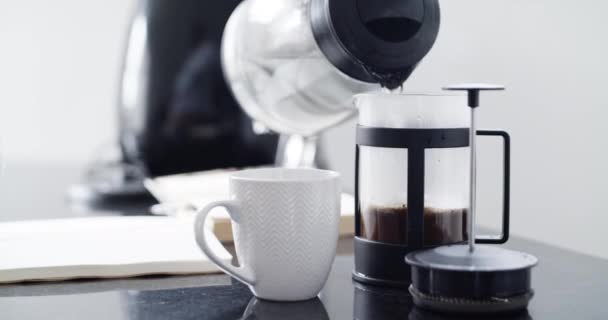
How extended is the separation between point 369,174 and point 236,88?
16.7 inches

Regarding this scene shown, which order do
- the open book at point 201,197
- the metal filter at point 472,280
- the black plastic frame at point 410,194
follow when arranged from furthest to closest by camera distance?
1. the open book at point 201,197
2. the black plastic frame at point 410,194
3. the metal filter at point 472,280

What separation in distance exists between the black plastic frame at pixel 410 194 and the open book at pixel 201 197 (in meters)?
0.25

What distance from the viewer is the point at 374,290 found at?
683 millimetres

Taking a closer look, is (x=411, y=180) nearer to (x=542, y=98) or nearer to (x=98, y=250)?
(x=98, y=250)

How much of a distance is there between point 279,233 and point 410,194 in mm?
116

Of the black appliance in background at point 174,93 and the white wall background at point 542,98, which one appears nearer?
the white wall background at point 542,98

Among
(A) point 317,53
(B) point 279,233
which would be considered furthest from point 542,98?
(B) point 279,233

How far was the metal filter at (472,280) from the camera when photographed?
22.2 inches

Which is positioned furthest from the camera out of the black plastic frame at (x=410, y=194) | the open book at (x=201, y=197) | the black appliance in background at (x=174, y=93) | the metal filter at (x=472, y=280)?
the black appliance in background at (x=174, y=93)

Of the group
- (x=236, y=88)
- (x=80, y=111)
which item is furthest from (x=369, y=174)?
(x=80, y=111)

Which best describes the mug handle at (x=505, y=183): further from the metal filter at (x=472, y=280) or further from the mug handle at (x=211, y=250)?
the mug handle at (x=211, y=250)

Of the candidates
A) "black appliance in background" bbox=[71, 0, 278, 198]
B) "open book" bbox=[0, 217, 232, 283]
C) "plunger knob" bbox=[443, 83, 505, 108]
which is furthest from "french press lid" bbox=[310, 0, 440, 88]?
"black appliance in background" bbox=[71, 0, 278, 198]

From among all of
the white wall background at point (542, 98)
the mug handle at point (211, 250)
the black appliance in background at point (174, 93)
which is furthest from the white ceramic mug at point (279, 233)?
the black appliance in background at point (174, 93)

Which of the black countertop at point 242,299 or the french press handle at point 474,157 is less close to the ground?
the french press handle at point 474,157
